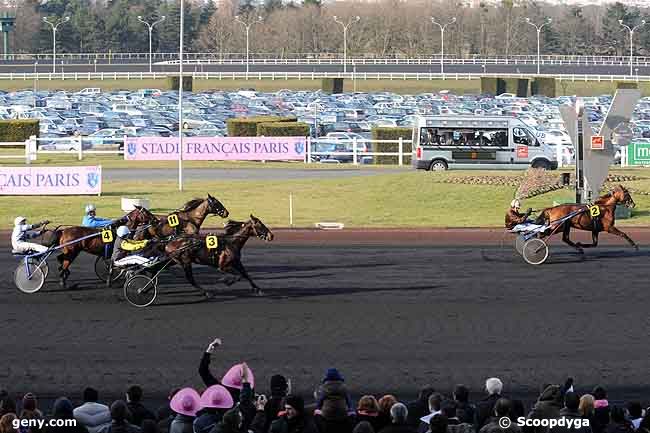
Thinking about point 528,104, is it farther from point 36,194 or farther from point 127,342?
point 127,342

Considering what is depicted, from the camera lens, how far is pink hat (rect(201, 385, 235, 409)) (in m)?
9.47

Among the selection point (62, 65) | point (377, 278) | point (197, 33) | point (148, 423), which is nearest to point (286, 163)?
point (377, 278)

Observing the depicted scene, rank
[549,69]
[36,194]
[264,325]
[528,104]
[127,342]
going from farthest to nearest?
[549,69], [528,104], [36,194], [264,325], [127,342]

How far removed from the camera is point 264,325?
1705 cm

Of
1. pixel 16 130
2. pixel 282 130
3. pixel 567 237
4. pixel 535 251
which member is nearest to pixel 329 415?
pixel 535 251

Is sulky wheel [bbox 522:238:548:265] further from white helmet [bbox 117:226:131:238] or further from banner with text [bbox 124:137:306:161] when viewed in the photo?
banner with text [bbox 124:137:306:161]

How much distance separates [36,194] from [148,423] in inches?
967

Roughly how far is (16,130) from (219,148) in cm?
1114

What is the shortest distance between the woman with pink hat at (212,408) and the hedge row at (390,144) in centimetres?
3473

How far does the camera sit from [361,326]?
16984 mm

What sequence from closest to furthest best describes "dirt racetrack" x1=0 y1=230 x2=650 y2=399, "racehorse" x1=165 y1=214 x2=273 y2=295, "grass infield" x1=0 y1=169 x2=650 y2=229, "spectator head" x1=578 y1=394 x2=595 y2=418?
"spectator head" x1=578 y1=394 x2=595 y2=418 < "dirt racetrack" x1=0 y1=230 x2=650 y2=399 < "racehorse" x1=165 y1=214 x2=273 y2=295 < "grass infield" x1=0 y1=169 x2=650 y2=229

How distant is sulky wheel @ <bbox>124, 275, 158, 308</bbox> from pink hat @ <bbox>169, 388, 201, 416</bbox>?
29.4 feet
